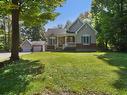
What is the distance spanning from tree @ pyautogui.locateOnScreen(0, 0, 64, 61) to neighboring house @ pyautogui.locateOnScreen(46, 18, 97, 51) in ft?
94.9

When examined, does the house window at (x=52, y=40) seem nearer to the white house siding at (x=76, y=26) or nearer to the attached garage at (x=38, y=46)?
the attached garage at (x=38, y=46)

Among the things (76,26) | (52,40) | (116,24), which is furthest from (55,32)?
(116,24)

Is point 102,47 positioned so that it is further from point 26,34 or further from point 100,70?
point 26,34

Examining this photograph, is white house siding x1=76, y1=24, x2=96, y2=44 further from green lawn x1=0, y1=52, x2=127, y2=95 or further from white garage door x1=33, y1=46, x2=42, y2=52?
green lawn x1=0, y1=52, x2=127, y2=95

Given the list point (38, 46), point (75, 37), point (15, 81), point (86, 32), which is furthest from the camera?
point (38, 46)

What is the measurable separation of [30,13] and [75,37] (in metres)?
32.4

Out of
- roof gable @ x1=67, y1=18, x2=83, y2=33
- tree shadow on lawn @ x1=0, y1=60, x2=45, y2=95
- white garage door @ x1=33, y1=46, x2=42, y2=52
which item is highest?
roof gable @ x1=67, y1=18, x2=83, y2=33

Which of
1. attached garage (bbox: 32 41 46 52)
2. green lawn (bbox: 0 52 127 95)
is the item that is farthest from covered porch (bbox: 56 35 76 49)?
green lawn (bbox: 0 52 127 95)

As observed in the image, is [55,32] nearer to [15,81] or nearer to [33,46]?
[33,46]

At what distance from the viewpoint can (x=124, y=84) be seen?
1529 centimetres

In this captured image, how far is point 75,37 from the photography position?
6159cm

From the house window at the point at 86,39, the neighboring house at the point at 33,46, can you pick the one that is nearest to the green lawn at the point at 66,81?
the house window at the point at 86,39

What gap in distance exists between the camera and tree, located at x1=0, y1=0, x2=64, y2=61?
28.4 meters

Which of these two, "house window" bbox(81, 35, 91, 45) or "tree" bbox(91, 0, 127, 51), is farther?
"house window" bbox(81, 35, 91, 45)
